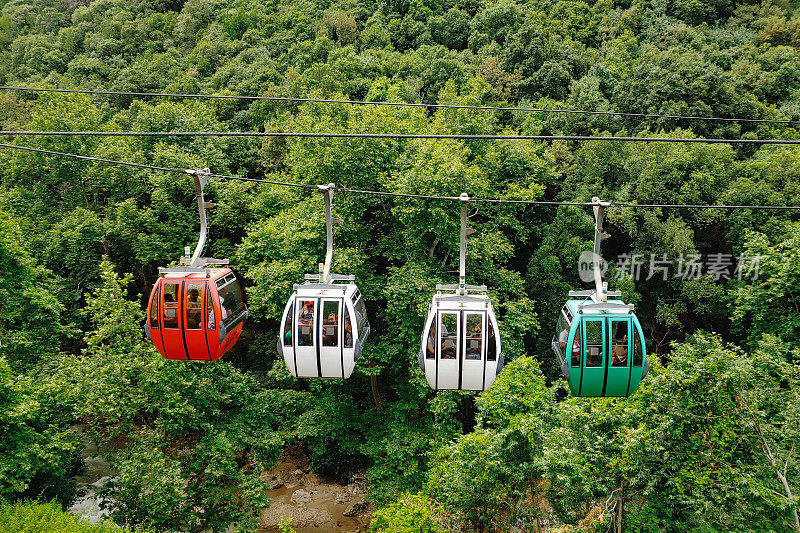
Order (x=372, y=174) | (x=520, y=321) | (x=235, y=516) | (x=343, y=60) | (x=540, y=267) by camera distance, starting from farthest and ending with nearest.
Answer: (x=343, y=60), (x=540, y=267), (x=372, y=174), (x=520, y=321), (x=235, y=516)

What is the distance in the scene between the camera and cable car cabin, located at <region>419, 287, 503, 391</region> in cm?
827

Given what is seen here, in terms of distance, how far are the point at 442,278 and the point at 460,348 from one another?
28.6 feet

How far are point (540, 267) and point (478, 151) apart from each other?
551cm

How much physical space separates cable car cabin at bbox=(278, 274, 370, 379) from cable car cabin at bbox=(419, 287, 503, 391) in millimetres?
1351

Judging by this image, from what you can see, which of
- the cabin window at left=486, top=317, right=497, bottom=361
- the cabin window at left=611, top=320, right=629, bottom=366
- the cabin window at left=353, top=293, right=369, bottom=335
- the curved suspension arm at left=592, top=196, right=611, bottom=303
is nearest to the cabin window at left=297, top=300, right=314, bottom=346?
the cabin window at left=353, top=293, right=369, bottom=335

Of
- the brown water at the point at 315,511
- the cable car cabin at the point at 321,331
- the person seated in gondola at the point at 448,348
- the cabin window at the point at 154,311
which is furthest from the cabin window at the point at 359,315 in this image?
the brown water at the point at 315,511

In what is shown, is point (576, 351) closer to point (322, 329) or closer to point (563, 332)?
point (563, 332)

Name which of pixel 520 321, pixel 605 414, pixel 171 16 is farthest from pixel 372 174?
pixel 171 16

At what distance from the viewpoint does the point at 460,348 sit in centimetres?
831

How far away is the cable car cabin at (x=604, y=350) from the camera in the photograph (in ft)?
26.1

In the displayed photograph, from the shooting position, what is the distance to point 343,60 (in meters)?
31.7

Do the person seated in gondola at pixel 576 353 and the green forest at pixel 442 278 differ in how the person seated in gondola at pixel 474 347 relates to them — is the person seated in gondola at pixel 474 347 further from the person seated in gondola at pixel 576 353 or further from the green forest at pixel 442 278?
the green forest at pixel 442 278

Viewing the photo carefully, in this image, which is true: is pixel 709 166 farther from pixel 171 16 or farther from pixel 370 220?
pixel 171 16

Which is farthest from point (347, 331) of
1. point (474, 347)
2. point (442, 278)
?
point (442, 278)
